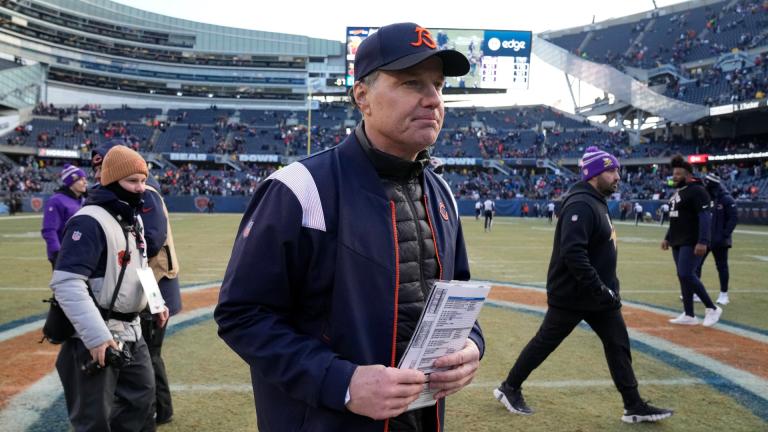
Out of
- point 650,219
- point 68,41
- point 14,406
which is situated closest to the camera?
point 14,406

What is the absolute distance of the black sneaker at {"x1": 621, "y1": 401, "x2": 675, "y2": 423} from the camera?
4.03 metres

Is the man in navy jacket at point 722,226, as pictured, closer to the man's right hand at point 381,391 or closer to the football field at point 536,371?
the football field at point 536,371

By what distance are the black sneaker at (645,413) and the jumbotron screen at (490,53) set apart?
4422 cm

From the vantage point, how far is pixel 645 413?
403 cm

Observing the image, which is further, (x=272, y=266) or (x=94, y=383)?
(x=94, y=383)

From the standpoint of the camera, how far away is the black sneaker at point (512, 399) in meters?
4.25

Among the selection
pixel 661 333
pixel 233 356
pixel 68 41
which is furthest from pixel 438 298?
pixel 68 41

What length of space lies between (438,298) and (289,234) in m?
0.51

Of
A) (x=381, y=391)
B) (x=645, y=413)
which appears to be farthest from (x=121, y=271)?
(x=645, y=413)

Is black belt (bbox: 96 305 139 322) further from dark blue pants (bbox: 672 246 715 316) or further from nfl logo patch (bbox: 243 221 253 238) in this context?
dark blue pants (bbox: 672 246 715 316)

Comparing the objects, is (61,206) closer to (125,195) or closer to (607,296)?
(125,195)

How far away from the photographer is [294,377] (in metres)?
1.63

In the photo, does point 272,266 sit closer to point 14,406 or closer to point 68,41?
point 14,406

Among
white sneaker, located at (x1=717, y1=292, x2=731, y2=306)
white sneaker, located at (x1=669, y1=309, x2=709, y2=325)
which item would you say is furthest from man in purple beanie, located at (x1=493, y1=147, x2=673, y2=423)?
white sneaker, located at (x1=717, y1=292, x2=731, y2=306)
